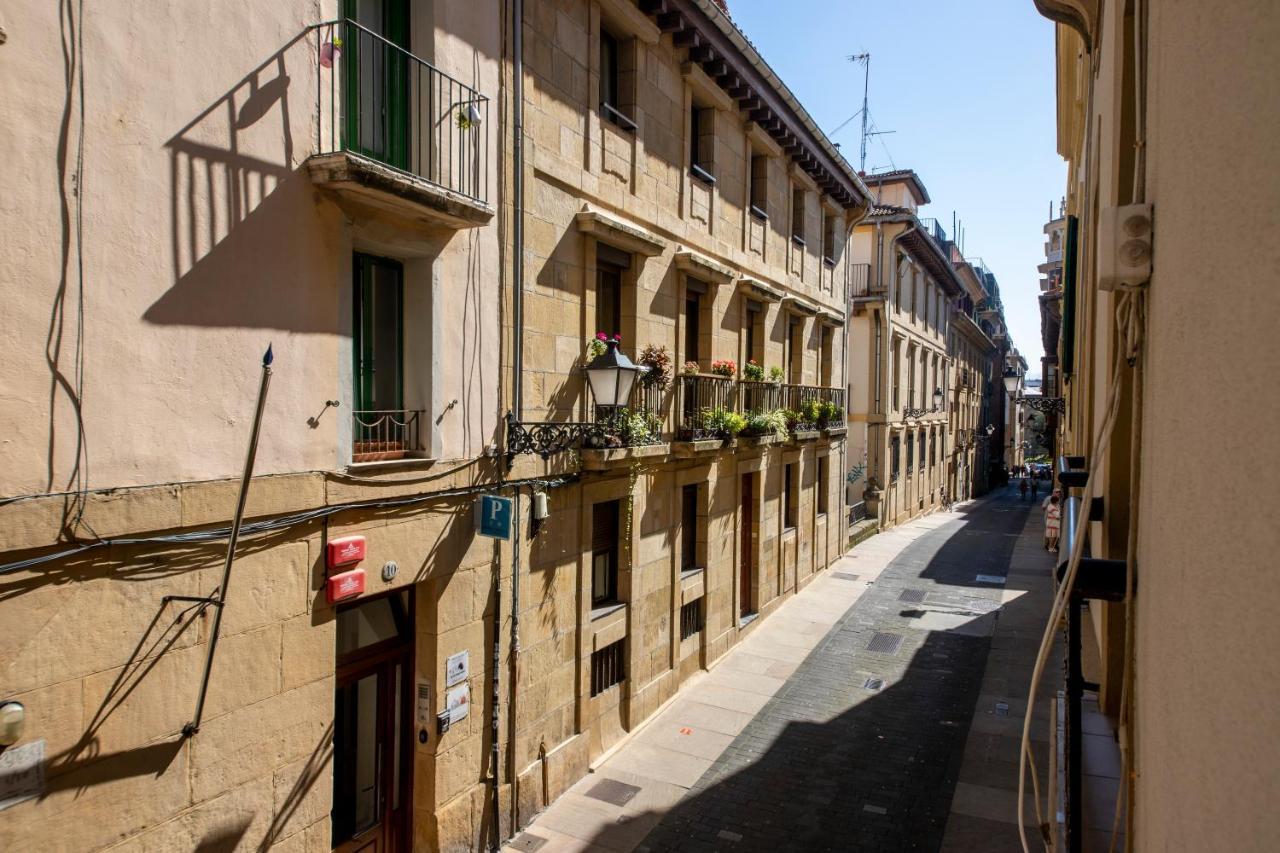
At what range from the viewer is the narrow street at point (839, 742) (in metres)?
9.98

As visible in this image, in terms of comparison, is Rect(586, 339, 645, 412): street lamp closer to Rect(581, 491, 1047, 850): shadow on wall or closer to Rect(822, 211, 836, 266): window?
Rect(581, 491, 1047, 850): shadow on wall

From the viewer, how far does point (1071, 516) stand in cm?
432

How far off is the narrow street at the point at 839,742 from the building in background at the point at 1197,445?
7708mm

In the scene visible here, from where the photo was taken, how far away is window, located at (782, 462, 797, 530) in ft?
64.5

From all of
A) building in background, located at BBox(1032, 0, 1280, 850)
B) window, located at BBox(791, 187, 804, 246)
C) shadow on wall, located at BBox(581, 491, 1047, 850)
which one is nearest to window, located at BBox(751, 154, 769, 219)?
window, located at BBox(791, 187, 804, 246)

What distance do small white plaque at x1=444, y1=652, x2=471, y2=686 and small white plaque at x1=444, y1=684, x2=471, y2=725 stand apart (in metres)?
0.10

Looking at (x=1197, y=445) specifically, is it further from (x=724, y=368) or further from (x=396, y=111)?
(x=724, y=368)

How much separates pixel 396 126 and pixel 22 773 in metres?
6.24

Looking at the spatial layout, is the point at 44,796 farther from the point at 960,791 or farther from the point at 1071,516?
the point at 960,791

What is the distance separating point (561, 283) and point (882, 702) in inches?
338

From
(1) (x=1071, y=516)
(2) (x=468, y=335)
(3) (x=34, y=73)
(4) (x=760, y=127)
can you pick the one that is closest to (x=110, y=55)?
(3) (x=34, y=73)

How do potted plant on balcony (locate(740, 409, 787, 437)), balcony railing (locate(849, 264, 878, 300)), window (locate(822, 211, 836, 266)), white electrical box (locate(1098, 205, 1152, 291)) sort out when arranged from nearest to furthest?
white electrical box (locate(1098, 205, 1152, 291))
potted plant on balcony (locate(740, 409, 787, 437))
window (locate(822, 211, 836, 266))
balcony railing (locate(849, 264, 878, 300))

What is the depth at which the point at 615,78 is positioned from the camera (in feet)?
40.4

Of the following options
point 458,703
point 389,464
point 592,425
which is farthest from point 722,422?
point 389,464
